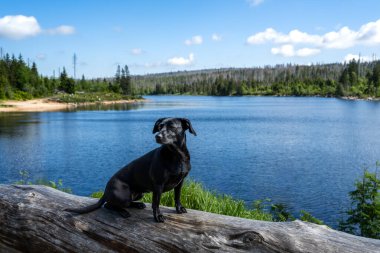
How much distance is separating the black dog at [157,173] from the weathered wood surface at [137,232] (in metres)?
0.16

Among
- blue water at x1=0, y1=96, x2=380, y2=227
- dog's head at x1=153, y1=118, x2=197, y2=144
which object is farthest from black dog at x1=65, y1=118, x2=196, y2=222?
blue water at x1=0, y1=96, x2=380, y2=227

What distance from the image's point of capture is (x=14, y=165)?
26969mm

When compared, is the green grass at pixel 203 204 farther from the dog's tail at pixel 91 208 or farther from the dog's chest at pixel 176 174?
the dog's chest at pixel 176 174

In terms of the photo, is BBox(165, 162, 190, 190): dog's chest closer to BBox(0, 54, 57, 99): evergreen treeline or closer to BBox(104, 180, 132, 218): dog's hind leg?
BBox(104, 180, 132, 218): dog's hind leg

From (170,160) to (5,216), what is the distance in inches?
102

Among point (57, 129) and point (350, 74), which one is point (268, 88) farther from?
point (57, 129)

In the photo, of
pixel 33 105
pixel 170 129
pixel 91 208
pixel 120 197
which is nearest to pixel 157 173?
pixel 170 129

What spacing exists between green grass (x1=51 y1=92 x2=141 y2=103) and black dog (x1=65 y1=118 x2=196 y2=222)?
106018 millimetres

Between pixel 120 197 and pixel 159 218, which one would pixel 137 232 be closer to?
pixel 159 218

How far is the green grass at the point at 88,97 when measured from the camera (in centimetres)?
10771

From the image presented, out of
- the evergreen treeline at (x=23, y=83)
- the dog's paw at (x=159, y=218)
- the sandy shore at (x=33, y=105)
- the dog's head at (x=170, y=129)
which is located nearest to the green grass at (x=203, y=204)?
the dog's paw at (x=159, y=218)

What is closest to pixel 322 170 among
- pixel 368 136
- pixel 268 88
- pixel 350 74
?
pixel 368 136

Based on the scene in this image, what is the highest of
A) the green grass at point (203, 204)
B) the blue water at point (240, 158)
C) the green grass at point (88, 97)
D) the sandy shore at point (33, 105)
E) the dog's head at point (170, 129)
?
the green grass at point (88, 97)

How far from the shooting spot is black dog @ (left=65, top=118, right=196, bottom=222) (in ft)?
14.3
